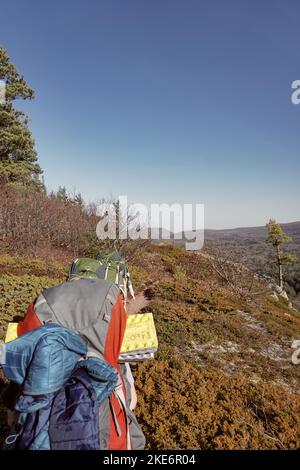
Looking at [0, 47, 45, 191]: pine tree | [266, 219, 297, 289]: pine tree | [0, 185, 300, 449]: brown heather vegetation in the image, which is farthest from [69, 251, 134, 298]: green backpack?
[266, 219, 297, 289]: pine tree

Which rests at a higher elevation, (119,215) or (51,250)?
(119,215)

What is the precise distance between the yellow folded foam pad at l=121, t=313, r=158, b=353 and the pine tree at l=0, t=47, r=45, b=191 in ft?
58.0

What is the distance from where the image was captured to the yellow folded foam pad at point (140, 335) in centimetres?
253

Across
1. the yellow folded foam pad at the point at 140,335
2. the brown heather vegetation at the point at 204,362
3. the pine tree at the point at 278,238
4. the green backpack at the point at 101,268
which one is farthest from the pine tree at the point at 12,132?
the pine tree at the point at 278,238

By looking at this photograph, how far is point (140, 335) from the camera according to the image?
2.65m

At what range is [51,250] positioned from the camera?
51.9ft

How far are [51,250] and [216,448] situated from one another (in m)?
14.1

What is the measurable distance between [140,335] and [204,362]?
14.0ft

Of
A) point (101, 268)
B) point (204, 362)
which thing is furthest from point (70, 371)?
point (204, 362)

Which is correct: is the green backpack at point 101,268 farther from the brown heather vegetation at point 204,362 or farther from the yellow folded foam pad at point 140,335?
the brown heather vegetation at point 204,362

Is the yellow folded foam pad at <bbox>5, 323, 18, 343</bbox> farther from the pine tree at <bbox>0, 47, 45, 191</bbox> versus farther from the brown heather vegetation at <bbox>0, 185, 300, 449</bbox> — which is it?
the pine tree at <bbox>0, 47, 45, 191</bbox>
